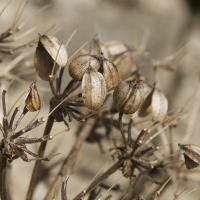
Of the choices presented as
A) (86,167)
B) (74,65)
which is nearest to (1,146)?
(74,65)

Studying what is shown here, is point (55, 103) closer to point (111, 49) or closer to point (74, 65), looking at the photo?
point (74, 65)

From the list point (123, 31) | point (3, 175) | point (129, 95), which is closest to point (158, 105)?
point (129, 95)

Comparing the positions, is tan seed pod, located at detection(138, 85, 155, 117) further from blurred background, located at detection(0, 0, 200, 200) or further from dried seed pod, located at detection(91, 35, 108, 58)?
blurred background, located at detection(0, 0, 200, 200)

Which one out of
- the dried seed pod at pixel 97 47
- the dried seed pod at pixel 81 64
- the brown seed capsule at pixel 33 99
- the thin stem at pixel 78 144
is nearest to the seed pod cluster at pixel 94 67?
the dried seed pod at pixel 81 64

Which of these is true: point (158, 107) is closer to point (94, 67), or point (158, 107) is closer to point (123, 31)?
point (94, 67)

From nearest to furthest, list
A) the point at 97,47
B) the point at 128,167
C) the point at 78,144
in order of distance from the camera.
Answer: the point at 128,167, the point at 97,47, the point at 78,144

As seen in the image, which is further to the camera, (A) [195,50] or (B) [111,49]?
(A) [195,50]
